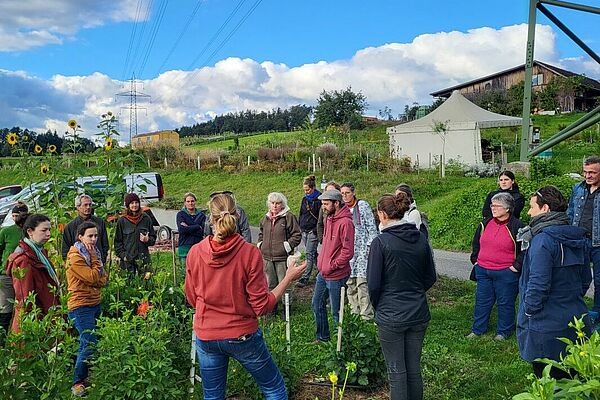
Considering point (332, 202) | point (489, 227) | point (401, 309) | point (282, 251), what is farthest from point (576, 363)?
point (282, 251)

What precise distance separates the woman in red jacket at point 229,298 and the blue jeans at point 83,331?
1603 millimetres

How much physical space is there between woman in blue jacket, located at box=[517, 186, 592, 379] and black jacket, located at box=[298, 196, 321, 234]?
4.77m

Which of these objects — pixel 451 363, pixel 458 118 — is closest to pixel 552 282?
pixel 451 363

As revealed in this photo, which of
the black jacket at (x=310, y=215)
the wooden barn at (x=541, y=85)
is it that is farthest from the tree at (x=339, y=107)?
the black jacket at (x=310, y=215)

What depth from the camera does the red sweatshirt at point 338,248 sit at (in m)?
5.55

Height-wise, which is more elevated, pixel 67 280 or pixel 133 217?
pixel 133 217

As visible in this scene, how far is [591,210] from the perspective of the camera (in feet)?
18.9

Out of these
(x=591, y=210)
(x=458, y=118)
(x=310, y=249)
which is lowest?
(x=310, y=249)

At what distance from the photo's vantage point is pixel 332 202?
221 inches

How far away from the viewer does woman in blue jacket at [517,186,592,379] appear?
3791 mm

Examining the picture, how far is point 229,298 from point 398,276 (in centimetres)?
123

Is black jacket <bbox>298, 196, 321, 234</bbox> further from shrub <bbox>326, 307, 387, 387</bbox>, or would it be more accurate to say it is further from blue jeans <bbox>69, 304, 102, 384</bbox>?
blue jeans <bbox>69, 304, 102, 384</bbox>

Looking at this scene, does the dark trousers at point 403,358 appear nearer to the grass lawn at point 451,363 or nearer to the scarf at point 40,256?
the grass lawn at point 451,363

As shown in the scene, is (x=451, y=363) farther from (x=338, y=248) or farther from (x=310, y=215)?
(x=310, y=215)
